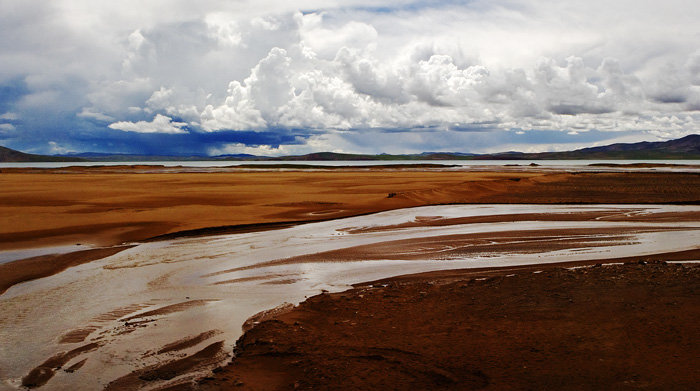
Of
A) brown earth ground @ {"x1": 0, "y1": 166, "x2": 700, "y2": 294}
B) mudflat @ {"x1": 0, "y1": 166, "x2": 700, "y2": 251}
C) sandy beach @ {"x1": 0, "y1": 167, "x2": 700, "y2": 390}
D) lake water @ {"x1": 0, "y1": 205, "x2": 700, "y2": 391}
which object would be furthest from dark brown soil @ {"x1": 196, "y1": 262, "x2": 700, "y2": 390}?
mudflat @ {"x1": 0, "y1": 166, "x2": 700, "y2": 251}

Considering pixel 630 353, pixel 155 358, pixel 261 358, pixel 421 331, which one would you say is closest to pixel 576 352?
pixel 630 353

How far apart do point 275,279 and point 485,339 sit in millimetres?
5736

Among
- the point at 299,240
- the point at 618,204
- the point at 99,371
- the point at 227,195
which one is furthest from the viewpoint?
the point at 227,195

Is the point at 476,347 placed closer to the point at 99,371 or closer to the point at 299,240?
the point at 99,371

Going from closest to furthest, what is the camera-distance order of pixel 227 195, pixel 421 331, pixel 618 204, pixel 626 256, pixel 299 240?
pixel 421 331 → pixel 626 256 → pixel 299 240 → pixel 618 204 → pixel 227 195

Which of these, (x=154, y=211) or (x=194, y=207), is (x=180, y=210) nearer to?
(x=154, y=211)

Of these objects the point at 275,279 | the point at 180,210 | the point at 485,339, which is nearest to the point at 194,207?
the point at 180,210

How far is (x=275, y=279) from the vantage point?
11906mm

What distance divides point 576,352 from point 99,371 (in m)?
6.28

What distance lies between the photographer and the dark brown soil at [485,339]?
20.4ft

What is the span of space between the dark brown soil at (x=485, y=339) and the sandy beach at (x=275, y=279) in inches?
1.7

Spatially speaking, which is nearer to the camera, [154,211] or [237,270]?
[237,270]

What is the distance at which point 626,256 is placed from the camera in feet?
45.3

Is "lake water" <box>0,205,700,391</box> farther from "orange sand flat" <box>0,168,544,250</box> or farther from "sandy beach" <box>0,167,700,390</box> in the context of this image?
"orange sand flat" <box>0,168,544,250</box>
